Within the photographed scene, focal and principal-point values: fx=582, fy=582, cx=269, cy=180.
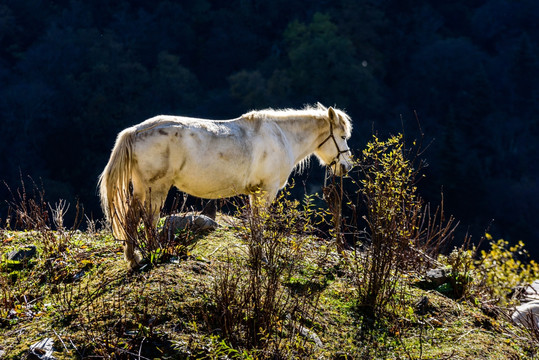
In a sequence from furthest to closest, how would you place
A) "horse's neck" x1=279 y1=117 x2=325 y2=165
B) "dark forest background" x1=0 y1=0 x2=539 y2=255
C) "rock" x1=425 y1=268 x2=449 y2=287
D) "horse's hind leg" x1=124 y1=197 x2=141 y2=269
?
"dark forest background" x1=0 y1=0 x2=539 y2=255 < "horse's neck" x1=279 y1=117 x2=325 y2=165 < "rock" x1=425 y1=268 x2=449 y2=287 < "horse's hind leg" x1=124 y1=197 x2=141 y2=269

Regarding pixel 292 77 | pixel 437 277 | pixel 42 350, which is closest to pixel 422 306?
pixel 437 277

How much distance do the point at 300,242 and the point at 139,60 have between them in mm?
36310

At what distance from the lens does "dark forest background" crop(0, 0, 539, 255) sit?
3239 centimetres

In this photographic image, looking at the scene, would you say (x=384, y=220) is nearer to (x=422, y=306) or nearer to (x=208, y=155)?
(x=422, y=306)

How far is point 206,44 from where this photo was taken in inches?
1651

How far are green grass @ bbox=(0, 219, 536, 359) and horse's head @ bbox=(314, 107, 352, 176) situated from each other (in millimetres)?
2378

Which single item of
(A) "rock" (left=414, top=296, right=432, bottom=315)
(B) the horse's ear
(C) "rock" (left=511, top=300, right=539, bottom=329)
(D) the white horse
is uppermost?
(B) the horse's ear

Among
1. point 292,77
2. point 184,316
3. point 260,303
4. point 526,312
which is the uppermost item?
point 260,303

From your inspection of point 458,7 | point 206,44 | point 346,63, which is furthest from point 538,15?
point 206,44

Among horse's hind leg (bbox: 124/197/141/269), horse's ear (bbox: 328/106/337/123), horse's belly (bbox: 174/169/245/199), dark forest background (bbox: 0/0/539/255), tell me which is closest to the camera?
horse's hind leg (bbox: 124/197/141/269)

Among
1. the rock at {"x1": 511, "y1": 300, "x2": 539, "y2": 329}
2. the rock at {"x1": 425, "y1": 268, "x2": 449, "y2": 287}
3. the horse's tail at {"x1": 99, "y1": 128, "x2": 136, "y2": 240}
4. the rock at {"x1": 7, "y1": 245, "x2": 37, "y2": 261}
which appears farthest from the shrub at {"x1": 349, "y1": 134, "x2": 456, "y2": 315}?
the rock at {"x1": 7, "y1": 245, "x2": 37, "y2": 261}

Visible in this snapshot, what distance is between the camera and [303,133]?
24.8 feet

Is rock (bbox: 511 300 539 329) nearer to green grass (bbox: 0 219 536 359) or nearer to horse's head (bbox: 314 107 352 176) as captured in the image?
green grass (bbox: 0 219 536 359)

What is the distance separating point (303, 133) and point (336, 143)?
0.53 meters
